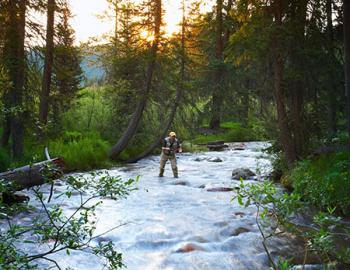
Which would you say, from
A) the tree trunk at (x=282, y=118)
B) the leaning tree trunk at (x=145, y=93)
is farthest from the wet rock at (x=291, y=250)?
the leaning tree trunk at (x=145, y=93)

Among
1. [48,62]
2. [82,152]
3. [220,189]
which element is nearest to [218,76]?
[82,152]

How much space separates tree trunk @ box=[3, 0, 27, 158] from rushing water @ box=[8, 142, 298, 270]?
8.88 ft

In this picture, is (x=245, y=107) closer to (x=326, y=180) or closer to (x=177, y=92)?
(x=177, y=92)

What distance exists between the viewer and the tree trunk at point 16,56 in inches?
534

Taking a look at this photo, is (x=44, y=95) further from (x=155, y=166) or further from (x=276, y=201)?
(x=276, y=201)

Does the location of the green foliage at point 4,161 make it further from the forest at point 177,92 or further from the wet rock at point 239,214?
the wet rock at point 239,214

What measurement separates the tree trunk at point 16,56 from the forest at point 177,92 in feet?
0.12

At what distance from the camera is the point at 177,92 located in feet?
72.6

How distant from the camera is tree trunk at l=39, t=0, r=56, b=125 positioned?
15.8m

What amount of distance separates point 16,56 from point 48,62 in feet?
8.70

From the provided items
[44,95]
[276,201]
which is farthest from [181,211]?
[44,95]

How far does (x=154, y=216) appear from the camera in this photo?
32.4 ft

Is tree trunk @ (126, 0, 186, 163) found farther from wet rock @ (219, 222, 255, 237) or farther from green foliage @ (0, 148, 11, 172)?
wet rock @ (219, 222, 255, 237)

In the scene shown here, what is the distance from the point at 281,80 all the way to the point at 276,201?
9295mm
